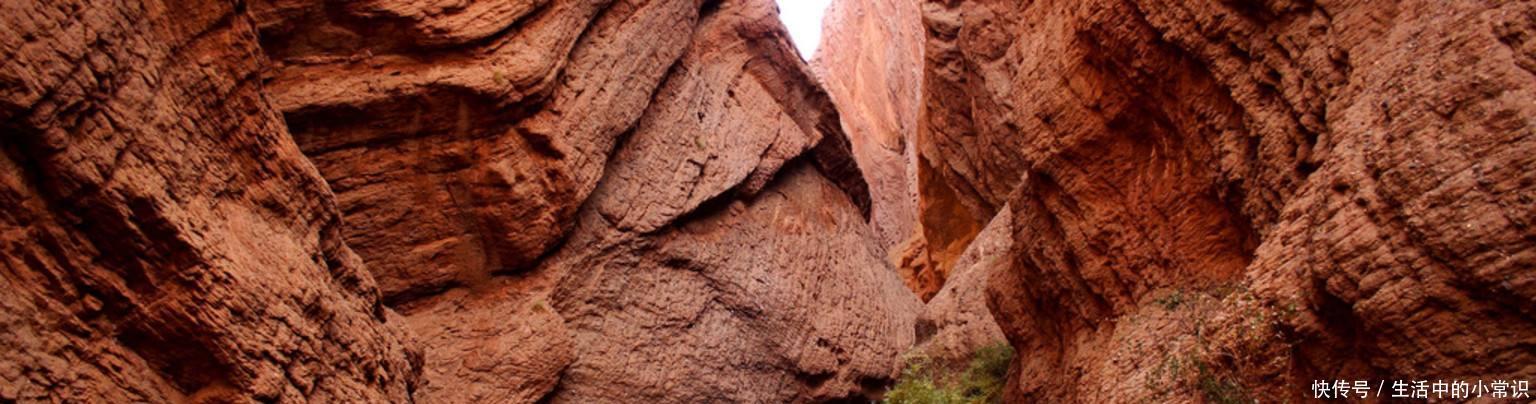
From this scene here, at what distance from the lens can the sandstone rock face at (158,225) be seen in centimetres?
665

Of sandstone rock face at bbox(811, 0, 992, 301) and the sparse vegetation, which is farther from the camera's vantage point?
sandstone rock face at bbox(811, 0, 992, 301)

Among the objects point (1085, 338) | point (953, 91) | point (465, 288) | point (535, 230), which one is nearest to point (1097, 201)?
point (1085, 338)

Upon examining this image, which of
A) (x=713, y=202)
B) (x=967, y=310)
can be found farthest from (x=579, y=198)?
(x=967, y=310)

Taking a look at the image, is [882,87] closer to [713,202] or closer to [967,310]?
[967,310]

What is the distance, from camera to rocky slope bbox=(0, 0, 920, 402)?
7.05 meters

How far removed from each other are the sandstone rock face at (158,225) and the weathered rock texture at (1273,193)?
21.3 ft

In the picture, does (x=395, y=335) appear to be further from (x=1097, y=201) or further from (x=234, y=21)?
(x=1097, y=201)

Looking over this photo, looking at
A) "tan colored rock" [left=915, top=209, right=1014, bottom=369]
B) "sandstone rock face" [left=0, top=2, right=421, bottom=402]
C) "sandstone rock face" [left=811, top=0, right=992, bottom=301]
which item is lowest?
"sandstone rock face" [left=0, top=2, right=421, bottom=402]

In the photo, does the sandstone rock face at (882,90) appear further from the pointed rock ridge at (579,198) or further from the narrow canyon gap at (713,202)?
the pointed rock ridge at (579,198)

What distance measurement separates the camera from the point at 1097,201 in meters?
11.6

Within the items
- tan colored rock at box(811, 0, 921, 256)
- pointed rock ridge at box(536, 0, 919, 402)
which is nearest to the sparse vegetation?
pointed rock ridge at box(536, 0, 919, 402)

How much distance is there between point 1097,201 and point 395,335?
6778 millimetres

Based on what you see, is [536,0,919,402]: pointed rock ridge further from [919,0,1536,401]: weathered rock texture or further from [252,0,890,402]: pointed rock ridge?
[919,0,1536,401]: weathered rock texture

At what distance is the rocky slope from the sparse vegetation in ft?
5.55
